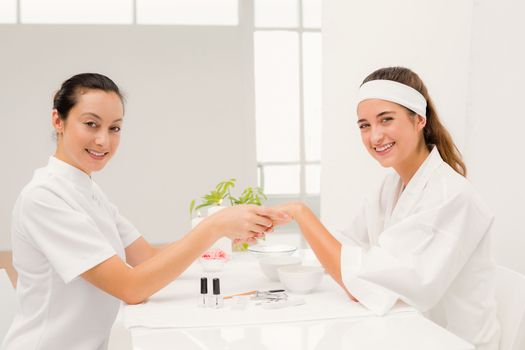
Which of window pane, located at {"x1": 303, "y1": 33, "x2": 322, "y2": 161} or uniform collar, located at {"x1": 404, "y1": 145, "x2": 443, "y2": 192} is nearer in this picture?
uniform collar, located at {"x1": 404, "y1": 145, "x2": 443, "y2": 192}

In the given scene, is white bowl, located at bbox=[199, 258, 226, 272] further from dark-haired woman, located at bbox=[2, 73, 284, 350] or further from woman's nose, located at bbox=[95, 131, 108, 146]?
woman's nose, located at bbox=[95, 131, 108, 146]

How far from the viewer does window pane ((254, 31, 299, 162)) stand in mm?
5512

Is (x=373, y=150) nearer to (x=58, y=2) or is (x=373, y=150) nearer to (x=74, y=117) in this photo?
(x=74, y=117)

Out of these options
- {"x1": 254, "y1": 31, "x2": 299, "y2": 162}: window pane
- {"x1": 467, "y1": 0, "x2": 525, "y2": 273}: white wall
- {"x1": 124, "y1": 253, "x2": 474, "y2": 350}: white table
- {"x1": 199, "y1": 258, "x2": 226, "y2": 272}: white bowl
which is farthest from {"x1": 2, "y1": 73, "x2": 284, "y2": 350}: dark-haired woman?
{"x1": 254, "y1": 31, "x2": 299, "y2": 162}: window pane

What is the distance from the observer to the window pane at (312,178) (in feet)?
18.5

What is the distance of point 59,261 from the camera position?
1.33 meters

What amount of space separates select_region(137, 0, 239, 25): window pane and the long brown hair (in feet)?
13.5

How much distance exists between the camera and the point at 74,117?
57.7 inches

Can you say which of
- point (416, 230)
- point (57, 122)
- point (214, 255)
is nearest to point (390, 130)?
point (416, 230)

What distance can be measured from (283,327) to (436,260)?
43 cm

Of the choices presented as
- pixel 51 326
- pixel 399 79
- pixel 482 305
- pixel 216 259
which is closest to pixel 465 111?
pixel 399 79

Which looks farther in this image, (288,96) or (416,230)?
(288,96)

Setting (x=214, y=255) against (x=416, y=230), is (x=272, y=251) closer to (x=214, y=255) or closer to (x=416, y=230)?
(x=214, y=255)

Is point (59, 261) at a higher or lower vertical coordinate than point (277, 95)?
lower
